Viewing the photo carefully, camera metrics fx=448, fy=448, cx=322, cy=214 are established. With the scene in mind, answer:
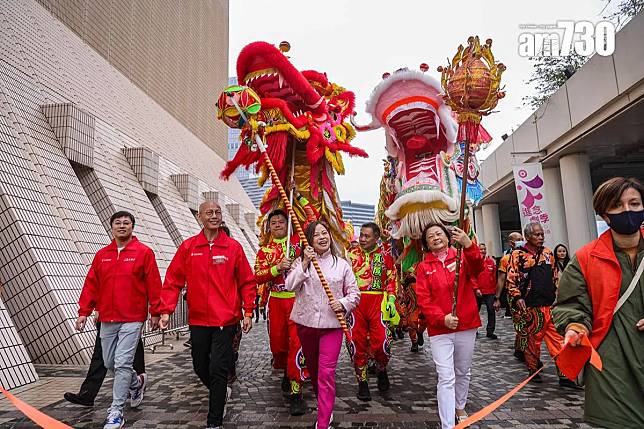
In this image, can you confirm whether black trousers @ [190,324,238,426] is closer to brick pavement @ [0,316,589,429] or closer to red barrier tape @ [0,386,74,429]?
brick pavement @ [0,316,589,429]

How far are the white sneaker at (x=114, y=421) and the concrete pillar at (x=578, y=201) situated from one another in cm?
1014

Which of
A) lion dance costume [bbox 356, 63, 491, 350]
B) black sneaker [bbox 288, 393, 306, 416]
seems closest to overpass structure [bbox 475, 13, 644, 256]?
lion dance costume [bbox 356, 63, 491, 350]

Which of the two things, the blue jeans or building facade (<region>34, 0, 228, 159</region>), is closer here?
the blue jeans

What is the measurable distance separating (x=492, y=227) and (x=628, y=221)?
17.4 m

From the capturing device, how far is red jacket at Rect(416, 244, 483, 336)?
3359 millimetres

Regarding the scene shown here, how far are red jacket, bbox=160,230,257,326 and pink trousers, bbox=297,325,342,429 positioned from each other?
586 mm

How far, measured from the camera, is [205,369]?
A: 358cm

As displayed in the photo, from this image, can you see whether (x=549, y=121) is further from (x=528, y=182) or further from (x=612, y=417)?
(x=612, y=417)

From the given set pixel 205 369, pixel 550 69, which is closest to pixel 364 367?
pixel 205 369

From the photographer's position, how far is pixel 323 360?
10.8 feet

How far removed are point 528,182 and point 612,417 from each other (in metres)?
9.23

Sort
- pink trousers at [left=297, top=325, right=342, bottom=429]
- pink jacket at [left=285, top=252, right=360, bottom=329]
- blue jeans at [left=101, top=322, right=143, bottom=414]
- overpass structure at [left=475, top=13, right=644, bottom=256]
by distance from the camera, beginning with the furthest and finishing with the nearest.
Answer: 1. overpass structure at [left=475, top=13, right=644, bottom=256]
2. blue jeans at [left=101, top=322, right=143, bottom=414]
3. pink jacket at [left=285, top=252, right=360, bottom=329]
4. pink trousers at [left=297, top=325, right=342, bottom=429]

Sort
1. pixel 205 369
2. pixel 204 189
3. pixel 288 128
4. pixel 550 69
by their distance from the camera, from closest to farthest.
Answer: pixel 205 369, pixel 288 128, pixel 550 69, pixel 204 189

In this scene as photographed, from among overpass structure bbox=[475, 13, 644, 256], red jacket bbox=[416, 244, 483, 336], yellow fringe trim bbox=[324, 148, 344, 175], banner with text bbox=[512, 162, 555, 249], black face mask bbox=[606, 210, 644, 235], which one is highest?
overpass structure bbox=[475, 13, 644, 256]
